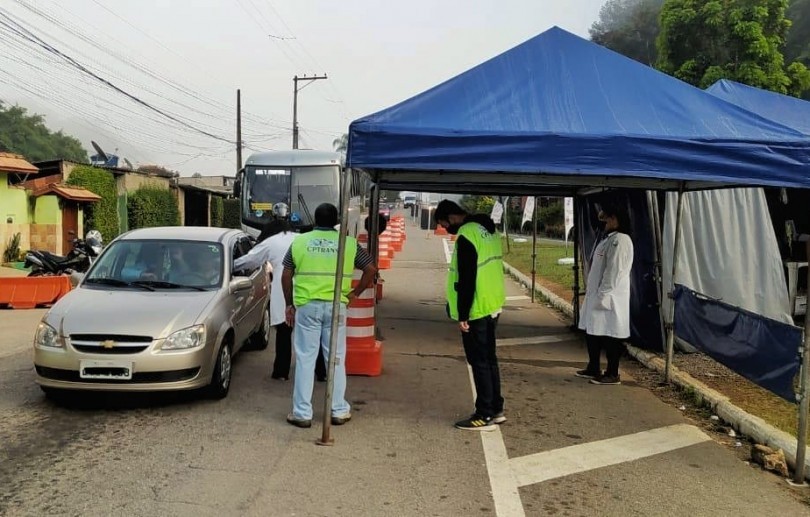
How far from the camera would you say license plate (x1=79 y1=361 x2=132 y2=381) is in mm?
5465

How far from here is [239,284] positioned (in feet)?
22.8

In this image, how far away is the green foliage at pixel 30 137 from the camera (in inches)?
2571

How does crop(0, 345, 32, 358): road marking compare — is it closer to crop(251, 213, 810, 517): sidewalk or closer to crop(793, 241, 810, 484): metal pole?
crop(251, 213, 810, 517): sidewalk

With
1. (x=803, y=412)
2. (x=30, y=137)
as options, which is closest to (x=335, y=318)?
(x=803, y=412)

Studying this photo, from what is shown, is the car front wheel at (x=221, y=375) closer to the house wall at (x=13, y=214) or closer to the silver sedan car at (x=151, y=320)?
the silver sedan car at (x=151, y=320)

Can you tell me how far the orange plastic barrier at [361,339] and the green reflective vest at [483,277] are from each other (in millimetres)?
1907

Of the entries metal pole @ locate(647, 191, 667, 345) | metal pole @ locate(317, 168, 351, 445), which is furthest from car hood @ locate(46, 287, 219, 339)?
metal pole @ locate(647, 191, 667, 345)

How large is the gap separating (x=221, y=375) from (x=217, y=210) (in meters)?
32.6

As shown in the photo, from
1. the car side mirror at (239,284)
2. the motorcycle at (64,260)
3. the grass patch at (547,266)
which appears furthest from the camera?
the grass patch at (547,266)

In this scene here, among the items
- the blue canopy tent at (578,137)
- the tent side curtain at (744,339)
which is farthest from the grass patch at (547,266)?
the blue canopy tent at (578,137)

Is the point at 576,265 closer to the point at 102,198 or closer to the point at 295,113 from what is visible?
the point at 102,198

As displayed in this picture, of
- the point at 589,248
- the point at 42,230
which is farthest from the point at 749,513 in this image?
the point at 42,230

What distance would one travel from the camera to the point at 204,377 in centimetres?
587

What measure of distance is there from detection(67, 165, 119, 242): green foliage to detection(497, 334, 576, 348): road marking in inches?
674
